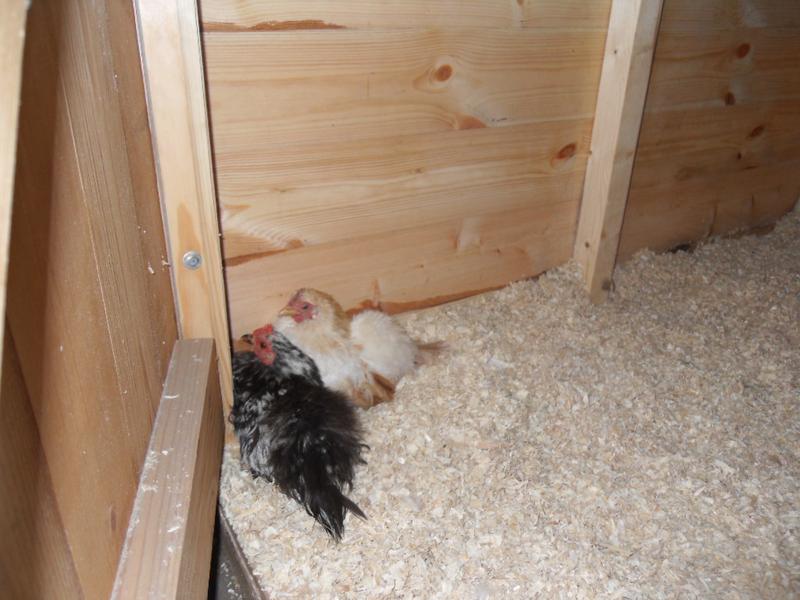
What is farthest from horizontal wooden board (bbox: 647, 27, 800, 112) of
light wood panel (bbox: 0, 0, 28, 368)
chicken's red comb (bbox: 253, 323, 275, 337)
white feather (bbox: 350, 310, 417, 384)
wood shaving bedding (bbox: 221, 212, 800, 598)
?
light wood panel (bbox: 0, 0, 28, 368)

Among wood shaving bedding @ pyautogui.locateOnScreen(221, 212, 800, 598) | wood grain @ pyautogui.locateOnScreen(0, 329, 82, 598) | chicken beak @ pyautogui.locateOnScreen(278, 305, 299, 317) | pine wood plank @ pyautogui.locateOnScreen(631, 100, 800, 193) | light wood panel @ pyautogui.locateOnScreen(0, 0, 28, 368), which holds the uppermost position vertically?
light wood panel @ pyautogui.locateOnScreen(0, 0, 28, 368)

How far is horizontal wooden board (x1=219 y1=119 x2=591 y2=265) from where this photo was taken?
124 cm

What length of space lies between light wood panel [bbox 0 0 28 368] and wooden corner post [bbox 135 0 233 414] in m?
0.69

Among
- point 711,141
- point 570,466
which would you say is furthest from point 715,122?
point 570,466

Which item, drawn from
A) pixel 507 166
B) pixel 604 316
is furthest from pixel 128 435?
pixel 604 316

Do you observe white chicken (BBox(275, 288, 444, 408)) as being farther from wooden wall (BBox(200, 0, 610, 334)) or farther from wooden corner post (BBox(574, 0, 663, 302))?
wooden corner post (BBox(574, 0, 663, 302))

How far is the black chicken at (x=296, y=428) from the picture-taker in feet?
3.50

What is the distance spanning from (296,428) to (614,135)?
3.72 feet

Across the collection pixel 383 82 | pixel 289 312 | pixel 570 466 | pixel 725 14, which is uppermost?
pixel 725 14

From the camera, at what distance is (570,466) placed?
1.22 m

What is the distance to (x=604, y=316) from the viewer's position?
1735 mm

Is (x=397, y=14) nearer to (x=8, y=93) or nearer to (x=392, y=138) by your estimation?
(x=392, y=138)

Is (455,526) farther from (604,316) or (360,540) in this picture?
(604,316)

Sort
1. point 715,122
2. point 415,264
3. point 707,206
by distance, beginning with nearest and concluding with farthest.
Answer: point 415,264 → point 715,122 → point 707,206
